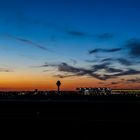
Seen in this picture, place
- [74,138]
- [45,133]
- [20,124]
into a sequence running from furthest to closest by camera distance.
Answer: [20,124]
[45,133]
[74,138]

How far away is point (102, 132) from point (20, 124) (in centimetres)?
1036

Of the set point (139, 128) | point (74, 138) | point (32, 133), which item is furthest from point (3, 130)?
point (139, 128)

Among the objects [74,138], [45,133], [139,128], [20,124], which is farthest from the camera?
[20,124]

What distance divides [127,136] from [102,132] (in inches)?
116

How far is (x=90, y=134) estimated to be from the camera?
2941 centimetres

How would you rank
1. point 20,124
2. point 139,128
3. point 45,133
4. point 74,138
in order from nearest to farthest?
point 74,138 → point 45,133 → point 139,128 → point 20,124

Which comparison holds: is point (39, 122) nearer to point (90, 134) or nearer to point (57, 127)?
point (57, 127)

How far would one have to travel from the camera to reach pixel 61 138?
27.8 metres

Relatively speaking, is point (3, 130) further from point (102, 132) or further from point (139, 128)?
point (139, 128)

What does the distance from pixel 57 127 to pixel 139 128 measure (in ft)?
26.5

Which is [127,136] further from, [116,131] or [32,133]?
[32,133]

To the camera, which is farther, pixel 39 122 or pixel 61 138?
pixel 39 122

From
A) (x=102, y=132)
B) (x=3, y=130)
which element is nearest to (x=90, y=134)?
(x=102, y=132)

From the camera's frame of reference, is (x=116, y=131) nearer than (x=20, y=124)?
Yes
